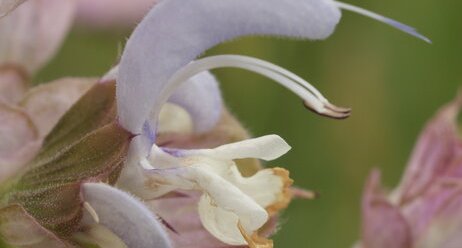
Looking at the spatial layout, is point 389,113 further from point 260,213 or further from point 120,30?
point 260,213

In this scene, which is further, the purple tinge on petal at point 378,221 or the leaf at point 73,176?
the purple tinge on petal at point 378,221

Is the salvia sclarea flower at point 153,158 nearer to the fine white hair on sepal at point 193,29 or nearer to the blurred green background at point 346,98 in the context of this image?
the fine white hair on sepal at point 193,29

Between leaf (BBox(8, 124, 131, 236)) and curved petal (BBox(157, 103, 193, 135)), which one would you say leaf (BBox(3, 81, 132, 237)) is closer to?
leaf (BBox(8, 124, 131, 236))

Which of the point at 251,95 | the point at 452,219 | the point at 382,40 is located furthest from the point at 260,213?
the point at 382,40

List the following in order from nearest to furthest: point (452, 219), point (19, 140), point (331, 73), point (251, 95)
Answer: point (19, 140) < point (452, 219) < point (251, 95) < point (331, 73)

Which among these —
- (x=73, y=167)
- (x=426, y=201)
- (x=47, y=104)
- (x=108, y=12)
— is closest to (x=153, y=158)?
(x=73, y=167)

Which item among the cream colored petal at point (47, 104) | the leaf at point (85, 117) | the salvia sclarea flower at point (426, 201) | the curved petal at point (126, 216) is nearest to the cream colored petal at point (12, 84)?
the cream colored petal at point (47, 104)

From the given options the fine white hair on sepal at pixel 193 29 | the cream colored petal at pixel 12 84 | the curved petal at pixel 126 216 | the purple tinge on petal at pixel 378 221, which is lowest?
the purple tinge on petal at pixel 378 221

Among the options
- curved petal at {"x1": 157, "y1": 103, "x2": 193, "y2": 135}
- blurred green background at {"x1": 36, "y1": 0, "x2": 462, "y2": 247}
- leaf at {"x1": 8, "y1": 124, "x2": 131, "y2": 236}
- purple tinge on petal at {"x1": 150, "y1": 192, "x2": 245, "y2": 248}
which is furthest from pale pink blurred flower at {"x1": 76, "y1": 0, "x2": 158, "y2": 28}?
leaf at {"x1": 8, "y1": 124, "x2": 131, "y2": 236}
